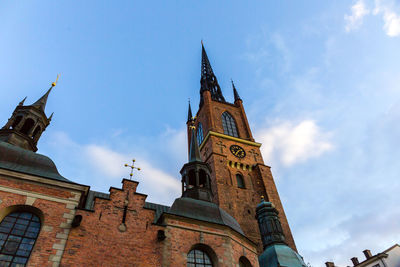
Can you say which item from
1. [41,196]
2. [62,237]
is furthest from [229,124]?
[62,237]

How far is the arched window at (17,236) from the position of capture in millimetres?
10727

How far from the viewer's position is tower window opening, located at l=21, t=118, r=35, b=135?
2008 cm

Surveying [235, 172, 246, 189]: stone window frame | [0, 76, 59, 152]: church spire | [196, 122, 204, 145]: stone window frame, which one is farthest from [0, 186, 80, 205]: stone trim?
[196, 122, 204, 145]: stone window frame

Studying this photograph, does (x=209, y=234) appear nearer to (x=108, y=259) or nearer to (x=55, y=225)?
(x=108, y=259)

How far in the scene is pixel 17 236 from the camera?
11.4 metres

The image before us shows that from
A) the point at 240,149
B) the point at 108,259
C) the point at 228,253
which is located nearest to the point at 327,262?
the point at 240,149

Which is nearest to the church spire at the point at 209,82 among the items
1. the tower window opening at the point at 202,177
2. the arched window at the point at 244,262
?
the tower window opening at the point at 202,177

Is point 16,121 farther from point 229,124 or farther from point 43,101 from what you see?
point 229,124

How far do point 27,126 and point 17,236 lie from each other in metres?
11.1

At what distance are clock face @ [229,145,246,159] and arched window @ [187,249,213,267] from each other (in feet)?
70.8

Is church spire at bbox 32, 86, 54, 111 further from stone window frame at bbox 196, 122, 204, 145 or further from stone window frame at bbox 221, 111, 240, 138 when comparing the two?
stone window frame at bbox 221, 111, 240, 138

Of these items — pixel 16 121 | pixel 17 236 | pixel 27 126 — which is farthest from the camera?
pixel 27 126

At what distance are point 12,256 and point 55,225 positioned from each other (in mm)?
1744

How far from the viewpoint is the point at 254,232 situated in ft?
90.5
